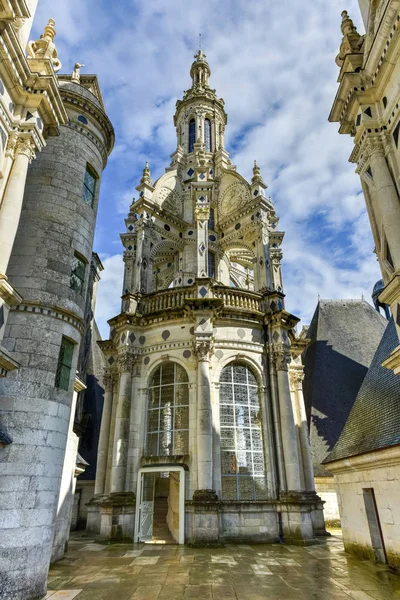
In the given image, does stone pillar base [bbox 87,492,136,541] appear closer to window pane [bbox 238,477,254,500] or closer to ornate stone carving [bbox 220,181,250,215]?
window pane [bbox 238,477,254,500]

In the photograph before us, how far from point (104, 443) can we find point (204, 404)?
5545 millimetres

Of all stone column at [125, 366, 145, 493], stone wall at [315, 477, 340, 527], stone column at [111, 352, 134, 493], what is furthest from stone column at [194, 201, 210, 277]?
stone wall at [315, 477, 340, 527]

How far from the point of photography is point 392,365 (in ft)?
21.0

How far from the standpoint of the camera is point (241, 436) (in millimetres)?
14820

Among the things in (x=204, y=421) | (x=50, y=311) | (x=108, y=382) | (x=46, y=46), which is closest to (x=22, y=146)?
(x=46, y=46)

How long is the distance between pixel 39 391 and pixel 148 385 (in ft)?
28.2

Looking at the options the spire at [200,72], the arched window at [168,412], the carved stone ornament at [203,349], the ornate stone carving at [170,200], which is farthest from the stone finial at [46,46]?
the spire at [200,72]

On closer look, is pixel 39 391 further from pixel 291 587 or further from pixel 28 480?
pixel 291 587

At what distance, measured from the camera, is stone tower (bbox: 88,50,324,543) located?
45.1 feet

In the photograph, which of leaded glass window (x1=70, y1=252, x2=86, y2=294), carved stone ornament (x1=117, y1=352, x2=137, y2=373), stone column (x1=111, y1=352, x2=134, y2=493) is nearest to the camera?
leaded glass window (x1=70, y1=252, x2=86, y2=294)

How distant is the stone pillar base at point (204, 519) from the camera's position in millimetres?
12570

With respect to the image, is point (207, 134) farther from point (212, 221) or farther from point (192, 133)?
point (212, 221)

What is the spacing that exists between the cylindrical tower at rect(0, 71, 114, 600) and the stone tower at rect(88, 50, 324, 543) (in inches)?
259

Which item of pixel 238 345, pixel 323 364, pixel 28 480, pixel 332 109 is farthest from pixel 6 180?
pixel 323 364
